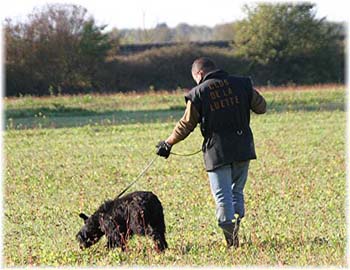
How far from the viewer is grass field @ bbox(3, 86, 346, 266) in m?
7.66

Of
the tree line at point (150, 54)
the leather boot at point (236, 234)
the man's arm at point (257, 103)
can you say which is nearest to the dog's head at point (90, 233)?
the leather boot at point (236, 234)

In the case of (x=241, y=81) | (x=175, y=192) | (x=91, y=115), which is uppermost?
(x=241, y=81)

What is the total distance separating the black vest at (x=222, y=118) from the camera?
7.71m

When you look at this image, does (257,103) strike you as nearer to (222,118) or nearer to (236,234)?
(222,118)

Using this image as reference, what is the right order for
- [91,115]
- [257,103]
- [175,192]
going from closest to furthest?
1. [257,103]
2. [175,192]
3. [91,115]

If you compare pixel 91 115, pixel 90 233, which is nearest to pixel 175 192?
pixel 90 233

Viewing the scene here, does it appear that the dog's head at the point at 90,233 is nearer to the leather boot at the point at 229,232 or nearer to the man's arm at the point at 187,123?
the man's arm at the point at 187,123

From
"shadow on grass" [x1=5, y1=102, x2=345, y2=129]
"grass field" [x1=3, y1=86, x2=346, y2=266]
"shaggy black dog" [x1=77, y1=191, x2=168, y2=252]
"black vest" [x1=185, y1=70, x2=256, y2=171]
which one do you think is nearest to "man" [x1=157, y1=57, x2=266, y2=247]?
"black vest" [x1=185, y1=70, x2=256, y2=171]

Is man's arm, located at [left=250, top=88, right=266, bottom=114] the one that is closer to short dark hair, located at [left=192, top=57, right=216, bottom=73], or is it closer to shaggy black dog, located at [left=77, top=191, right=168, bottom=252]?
short dark hair, located at [left=192, top=57, right=216, bottom=73]

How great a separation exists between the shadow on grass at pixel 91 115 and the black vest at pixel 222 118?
18.0m

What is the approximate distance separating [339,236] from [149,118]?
20.8 meters

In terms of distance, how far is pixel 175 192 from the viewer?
461 inches

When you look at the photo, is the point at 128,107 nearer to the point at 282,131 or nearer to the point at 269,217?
the point at 282,131

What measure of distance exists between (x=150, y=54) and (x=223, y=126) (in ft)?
144
